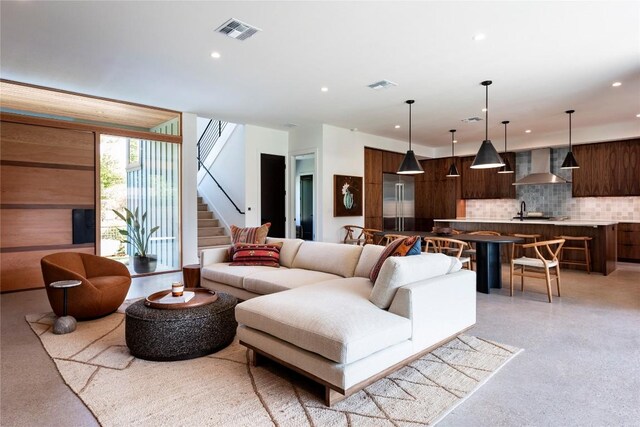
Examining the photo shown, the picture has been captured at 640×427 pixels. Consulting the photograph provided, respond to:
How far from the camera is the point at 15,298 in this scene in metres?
4.68

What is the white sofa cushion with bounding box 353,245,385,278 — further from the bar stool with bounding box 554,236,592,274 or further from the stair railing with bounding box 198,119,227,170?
the stair railing with bounding box 198,119,227,170

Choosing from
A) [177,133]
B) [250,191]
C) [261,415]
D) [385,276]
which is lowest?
[261,415]

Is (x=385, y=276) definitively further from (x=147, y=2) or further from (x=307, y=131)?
(x=307, y=131)

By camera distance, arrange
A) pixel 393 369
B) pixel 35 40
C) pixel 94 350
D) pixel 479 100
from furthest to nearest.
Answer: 1. pixel 479 100
2. pixel 35 40
3. pixel 94 350
4. pixel 393 369

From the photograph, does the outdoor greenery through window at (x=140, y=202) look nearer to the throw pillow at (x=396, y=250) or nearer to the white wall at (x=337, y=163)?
the white wall at (x=337, y=163)

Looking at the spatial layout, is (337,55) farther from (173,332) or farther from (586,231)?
(586,231)

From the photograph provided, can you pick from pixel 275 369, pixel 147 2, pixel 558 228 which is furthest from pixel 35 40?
pixel 558 228

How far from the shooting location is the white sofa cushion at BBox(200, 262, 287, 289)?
12.9ft

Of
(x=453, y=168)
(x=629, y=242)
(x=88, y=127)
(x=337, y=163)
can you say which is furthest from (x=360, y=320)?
(x=629, y=242)

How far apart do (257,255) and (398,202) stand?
5.95 meters

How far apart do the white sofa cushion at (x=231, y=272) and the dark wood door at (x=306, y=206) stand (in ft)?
13.9

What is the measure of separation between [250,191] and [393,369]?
574 cm

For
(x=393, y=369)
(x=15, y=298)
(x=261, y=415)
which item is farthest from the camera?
(x=15, y=298)

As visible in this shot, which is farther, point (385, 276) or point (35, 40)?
point (35, 40)
